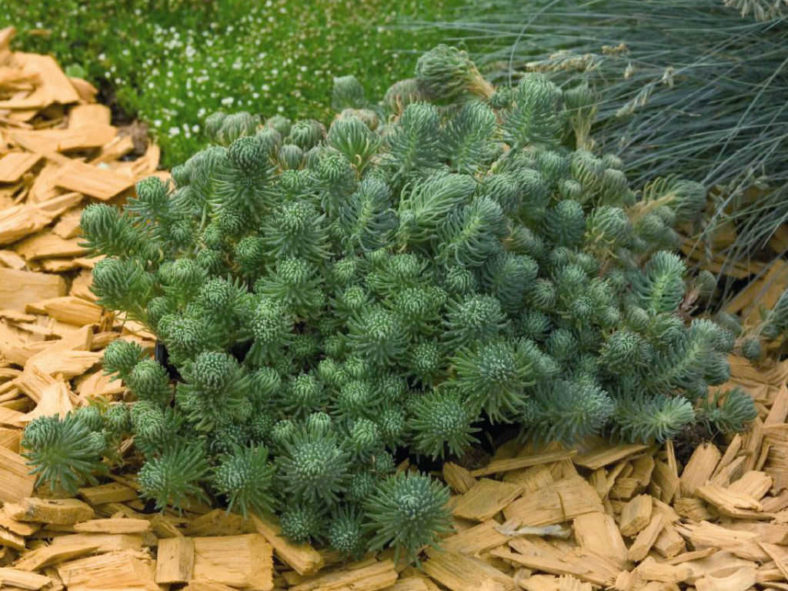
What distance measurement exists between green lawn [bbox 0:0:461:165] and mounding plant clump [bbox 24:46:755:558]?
1.31m

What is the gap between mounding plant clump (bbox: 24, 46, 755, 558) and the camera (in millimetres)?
2041

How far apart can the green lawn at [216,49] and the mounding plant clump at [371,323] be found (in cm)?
131

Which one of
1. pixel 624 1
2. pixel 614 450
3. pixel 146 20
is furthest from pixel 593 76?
pixel 146 20

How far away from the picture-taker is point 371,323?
208cm

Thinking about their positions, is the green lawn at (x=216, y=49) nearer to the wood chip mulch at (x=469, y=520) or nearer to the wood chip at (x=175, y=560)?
the wood chip mulch at (x=469, y=520)

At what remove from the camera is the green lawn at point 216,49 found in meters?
3.80

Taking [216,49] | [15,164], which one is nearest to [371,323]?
[15,164]

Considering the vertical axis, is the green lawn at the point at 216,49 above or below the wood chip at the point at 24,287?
above

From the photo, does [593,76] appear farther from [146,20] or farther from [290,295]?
[146,20]

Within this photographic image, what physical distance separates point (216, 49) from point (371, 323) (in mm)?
2371

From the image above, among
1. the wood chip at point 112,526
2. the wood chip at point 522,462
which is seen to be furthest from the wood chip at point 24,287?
the wood chip at point 522,462

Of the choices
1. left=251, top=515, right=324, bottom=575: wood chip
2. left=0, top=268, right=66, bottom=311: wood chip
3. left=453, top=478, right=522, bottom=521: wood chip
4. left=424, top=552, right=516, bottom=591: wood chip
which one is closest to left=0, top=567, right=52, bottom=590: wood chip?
left=251, top=515, right=324, bottom=575: wood chip

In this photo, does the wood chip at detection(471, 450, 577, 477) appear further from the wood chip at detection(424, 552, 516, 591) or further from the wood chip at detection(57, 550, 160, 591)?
the wood chip at detection(57, 550, 160, 591)

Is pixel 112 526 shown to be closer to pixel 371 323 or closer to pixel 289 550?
pixel 289 550
